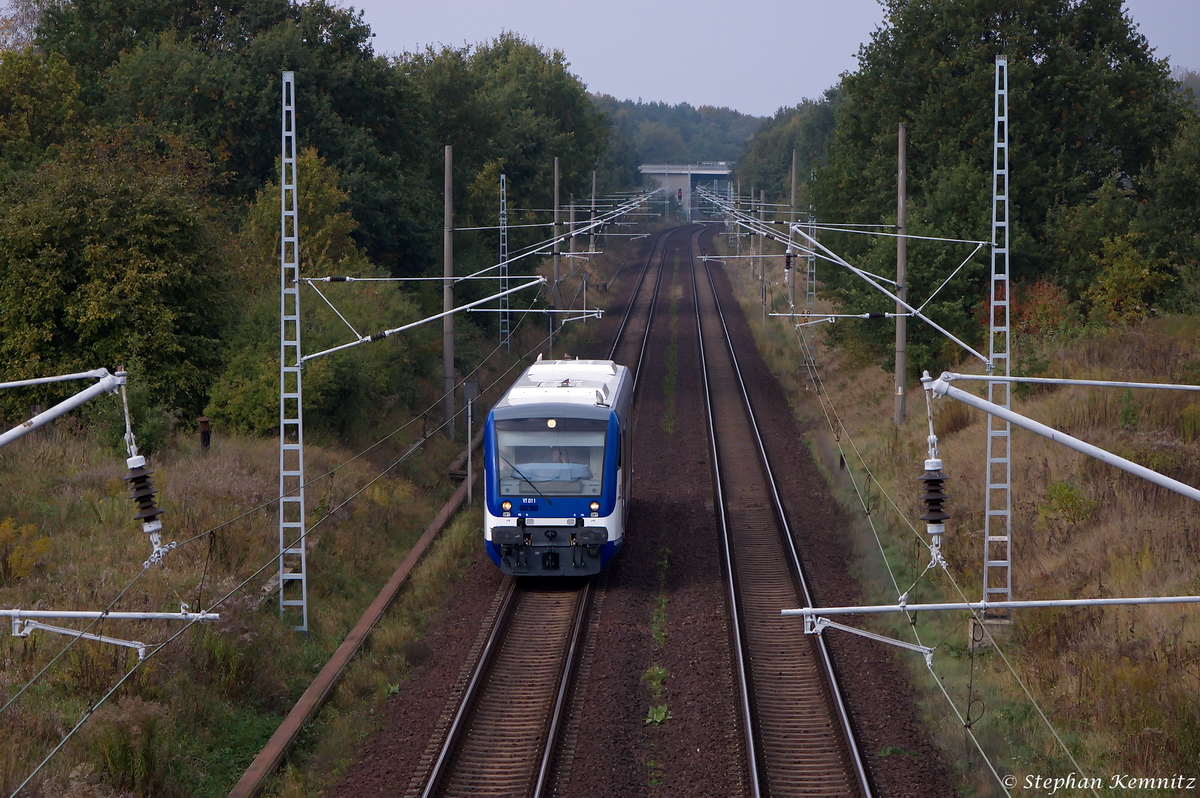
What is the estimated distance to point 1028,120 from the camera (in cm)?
3606

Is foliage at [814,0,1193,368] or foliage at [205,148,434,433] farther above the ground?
foliage at [814,0,1193,368]

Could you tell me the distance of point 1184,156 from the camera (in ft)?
100

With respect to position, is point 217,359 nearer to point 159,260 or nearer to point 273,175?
point 159,260

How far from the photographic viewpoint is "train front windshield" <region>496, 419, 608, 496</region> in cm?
1688

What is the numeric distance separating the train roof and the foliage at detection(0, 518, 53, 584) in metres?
6.76

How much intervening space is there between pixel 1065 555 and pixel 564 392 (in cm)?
834

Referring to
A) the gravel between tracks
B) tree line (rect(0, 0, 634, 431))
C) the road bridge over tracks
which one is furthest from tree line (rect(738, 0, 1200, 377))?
the road bridge over tracks

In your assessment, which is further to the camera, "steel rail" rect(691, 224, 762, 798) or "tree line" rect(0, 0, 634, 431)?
"tree line" rect(0, 0, 634, 431)

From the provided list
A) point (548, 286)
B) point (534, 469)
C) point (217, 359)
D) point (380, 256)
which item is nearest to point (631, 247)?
point (548, 286)

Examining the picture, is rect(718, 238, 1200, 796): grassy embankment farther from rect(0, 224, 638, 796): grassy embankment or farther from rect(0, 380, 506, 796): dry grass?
rect(0, 380, 506, 796): dry grass

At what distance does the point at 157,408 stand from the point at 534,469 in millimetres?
9999

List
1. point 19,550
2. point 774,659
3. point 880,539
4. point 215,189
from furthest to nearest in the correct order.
→ point 215,189 → point 880,539 → point 774,659 → point 19,550

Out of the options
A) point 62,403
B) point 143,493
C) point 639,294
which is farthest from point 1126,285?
point 639,294

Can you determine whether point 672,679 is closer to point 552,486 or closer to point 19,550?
point 552,486
